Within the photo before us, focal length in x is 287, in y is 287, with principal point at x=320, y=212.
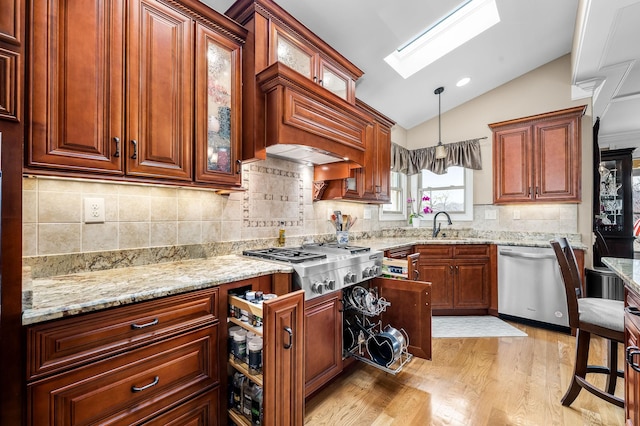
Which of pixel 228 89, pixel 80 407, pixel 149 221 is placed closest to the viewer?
pixel 80 407

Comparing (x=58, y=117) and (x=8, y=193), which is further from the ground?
(x=58, y=117)

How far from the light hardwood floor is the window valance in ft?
7.62

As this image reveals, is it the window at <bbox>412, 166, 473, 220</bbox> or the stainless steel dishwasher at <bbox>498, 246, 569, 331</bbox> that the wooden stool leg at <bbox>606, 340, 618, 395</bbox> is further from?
the window at <bbox>412, 166, 473, 220</bbox>

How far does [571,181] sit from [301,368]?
3564mm

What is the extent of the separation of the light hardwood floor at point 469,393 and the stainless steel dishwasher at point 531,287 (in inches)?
18.1

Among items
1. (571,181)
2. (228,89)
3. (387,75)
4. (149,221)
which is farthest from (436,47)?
(149,221)

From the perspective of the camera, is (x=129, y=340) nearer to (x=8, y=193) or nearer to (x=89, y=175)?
(x=8, y=193)

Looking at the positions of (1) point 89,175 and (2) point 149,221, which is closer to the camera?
(1) point 89,175

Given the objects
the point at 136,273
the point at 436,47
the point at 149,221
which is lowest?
the point at 136,273

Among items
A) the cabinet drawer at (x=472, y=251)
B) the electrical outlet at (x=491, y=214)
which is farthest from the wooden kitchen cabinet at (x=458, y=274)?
the electrical outlet at (x=491, y=214)

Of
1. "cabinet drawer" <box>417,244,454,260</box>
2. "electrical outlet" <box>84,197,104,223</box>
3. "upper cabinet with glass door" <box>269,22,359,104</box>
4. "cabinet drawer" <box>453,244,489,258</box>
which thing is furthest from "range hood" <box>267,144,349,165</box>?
"cabinet drawer" <box>453,244,489,258</box>

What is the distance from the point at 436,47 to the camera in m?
3.03

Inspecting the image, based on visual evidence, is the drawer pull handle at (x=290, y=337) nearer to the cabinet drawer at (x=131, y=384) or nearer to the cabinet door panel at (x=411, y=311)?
the cabinet drawer at (x=131, y=384)

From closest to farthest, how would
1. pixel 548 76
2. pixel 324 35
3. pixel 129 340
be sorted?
pixel 129 340 → pixel 324 35 → pixel 548 76
